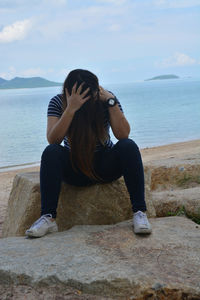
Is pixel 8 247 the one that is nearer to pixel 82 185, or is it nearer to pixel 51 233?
pixel 51 233

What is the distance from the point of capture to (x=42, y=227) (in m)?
3.28

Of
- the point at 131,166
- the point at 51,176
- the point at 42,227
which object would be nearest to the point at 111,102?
the point at 131,166

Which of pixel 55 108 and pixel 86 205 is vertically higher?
pixel 55 108

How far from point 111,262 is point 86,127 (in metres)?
1.21

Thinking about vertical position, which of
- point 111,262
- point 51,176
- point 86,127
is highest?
point 86,127

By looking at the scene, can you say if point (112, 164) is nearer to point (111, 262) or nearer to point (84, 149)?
point (84, 149)

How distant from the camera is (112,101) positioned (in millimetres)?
3598

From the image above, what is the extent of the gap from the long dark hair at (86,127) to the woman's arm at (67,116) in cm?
6

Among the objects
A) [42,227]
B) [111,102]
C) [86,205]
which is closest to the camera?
[42,227]

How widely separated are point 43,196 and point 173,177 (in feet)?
10.4

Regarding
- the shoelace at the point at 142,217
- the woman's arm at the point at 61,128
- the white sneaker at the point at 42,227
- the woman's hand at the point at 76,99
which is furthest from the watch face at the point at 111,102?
the white sneaker at the point at 42,227

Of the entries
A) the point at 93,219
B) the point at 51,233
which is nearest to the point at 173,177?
the point at 93,219


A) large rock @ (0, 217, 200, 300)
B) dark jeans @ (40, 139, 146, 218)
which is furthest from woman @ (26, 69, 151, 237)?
large rock @ (0, 217, 200, 300)

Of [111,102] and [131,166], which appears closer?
[131,166]
